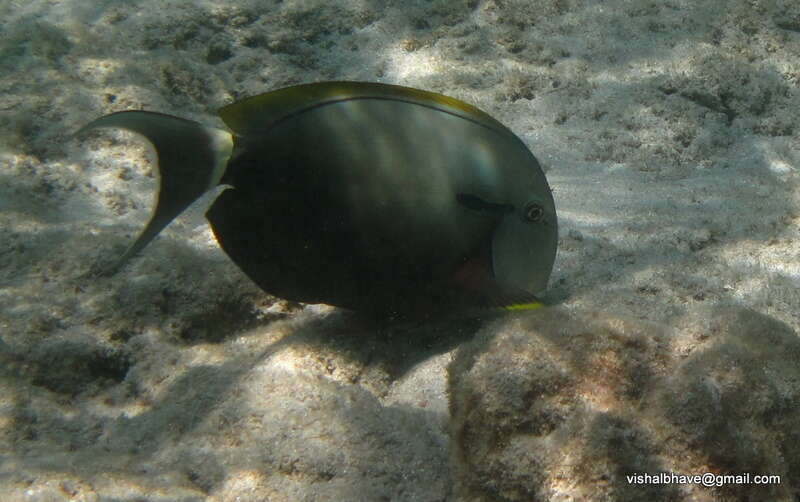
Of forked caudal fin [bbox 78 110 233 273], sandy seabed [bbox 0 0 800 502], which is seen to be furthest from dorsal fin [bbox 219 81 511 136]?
sandy seabed [bbox 0 0 800 502]

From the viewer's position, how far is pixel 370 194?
7.07ft

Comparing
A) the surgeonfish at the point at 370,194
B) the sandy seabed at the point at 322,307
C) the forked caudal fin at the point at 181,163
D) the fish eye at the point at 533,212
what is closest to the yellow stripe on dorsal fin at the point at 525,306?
the surgeonfish at the point at 370,194

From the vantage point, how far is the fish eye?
2.25 m

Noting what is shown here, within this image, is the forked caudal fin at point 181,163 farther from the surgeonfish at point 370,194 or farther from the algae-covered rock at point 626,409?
the algae-covered rock at point 626,409

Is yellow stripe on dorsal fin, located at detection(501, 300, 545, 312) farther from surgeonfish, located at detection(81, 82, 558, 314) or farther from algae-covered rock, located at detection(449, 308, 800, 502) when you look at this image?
algae-covered rock, located at detection(449, 308, 800, 502)

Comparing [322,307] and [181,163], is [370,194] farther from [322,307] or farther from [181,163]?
[322,307]

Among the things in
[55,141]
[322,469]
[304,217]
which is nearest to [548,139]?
[304,217]

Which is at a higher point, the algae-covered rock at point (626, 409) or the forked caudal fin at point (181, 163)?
the forked caudal fin at point (181, 163)

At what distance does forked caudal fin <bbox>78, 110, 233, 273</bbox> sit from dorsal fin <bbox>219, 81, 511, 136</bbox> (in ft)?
0.44

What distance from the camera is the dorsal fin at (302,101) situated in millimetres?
2158

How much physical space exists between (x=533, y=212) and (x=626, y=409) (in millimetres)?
839

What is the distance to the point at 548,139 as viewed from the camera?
4.02 m

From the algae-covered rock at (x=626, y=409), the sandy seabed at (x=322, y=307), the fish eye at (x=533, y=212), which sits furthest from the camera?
the fish eye at (x=533, y=212)

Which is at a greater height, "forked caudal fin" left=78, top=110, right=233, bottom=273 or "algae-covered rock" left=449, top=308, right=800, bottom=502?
"forked caudal fin" left=78, top=110, right=233, bottom=273
